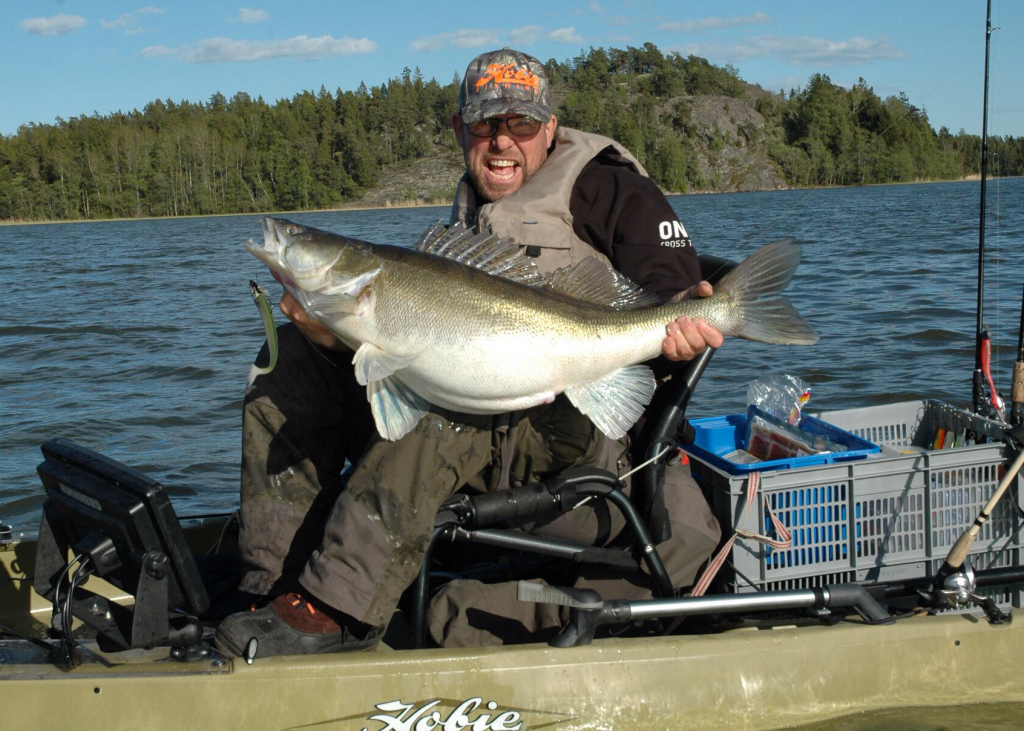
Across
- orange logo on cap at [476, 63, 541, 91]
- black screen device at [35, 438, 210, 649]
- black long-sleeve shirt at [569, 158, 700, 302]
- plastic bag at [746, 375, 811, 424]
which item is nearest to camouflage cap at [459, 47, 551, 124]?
orange logo on cap at [476, 63, 541, 91]

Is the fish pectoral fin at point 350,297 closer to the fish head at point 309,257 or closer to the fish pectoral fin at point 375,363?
the fish head at point 309,257

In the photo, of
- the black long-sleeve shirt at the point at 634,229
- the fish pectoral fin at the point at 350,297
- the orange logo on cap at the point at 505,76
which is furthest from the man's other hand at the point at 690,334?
the orange logo on cap at the point at 505,76

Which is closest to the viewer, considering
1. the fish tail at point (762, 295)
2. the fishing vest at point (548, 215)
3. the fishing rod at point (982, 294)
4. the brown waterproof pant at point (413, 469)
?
the brown waterproof pant at point (413, 469)

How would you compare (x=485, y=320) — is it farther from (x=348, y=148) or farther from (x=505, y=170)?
(x=348, y=148)

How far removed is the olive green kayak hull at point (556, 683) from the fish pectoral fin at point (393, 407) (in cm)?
66

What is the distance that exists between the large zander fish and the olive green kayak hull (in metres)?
0.72

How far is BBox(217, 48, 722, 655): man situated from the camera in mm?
2828

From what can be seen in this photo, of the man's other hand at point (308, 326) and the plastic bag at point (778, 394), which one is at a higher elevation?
the man's other hand at point (308, 326)

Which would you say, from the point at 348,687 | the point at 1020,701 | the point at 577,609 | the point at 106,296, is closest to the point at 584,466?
the point at 577,609

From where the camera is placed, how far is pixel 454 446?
9.76ft

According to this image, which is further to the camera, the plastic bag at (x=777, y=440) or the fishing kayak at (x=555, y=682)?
the plastic bag at (x=777, y=440)

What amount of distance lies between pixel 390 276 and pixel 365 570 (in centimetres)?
90

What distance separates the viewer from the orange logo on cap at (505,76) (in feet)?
12.4

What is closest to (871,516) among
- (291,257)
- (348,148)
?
(291,257)
